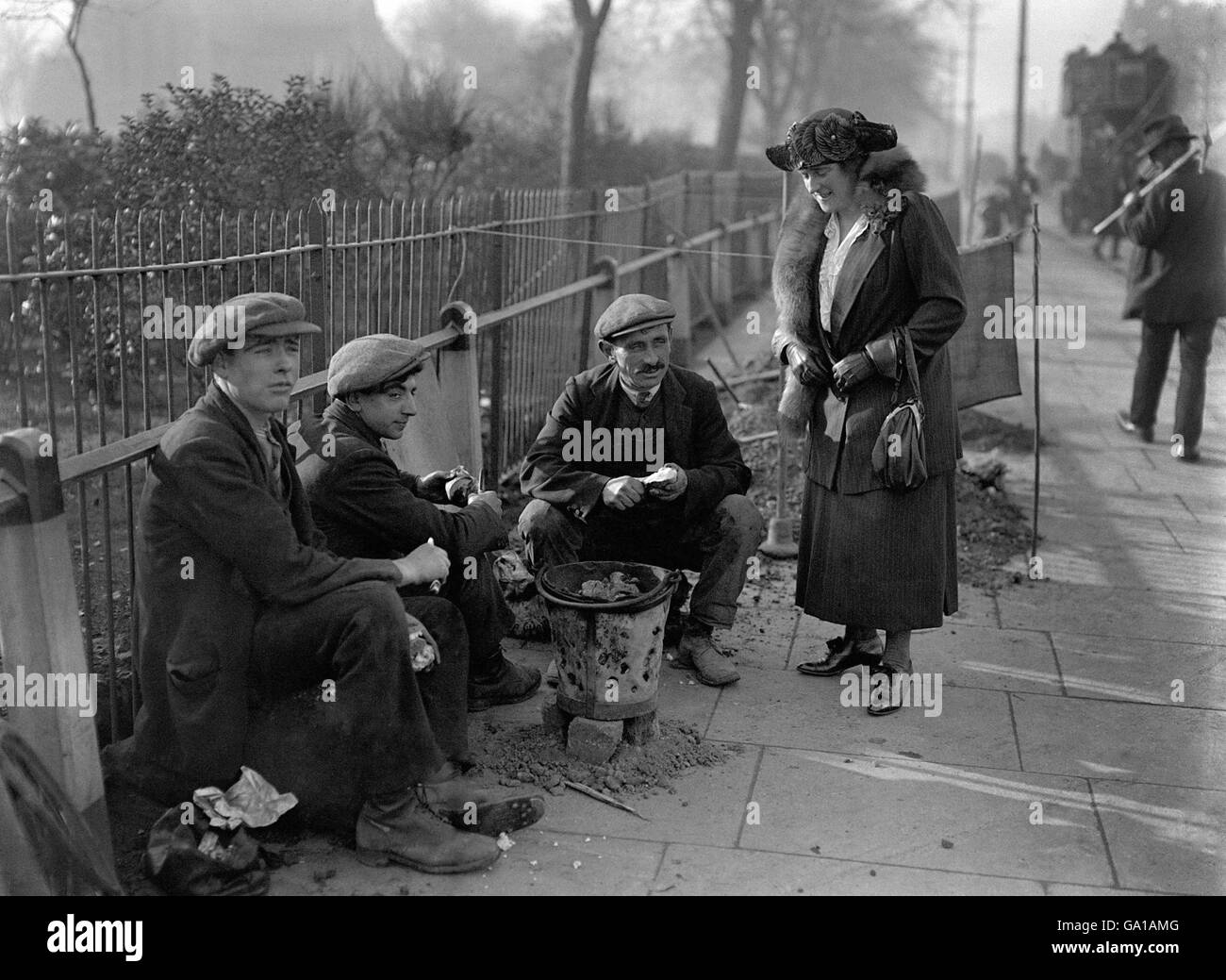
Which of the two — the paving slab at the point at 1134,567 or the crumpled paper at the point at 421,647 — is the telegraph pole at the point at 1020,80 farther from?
the crumpled paper at the point at 421,647

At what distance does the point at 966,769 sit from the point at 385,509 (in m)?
2.06

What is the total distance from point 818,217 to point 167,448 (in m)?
2.65

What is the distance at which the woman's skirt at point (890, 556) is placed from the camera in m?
4.72

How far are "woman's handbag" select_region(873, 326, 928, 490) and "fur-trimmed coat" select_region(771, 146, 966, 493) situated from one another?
0.14ft

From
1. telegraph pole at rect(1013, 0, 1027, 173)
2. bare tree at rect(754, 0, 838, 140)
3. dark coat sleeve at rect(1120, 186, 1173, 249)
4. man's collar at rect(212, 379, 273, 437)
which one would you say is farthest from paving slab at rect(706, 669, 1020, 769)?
bare tree at rect(754, 0, 838, 140)

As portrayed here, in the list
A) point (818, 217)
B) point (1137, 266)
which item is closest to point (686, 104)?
point (1137, 266)

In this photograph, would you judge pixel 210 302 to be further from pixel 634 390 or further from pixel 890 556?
pixel 890 556

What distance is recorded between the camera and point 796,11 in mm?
44281

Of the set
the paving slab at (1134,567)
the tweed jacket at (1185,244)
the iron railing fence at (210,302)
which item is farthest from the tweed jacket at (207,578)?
the tweed jacket at (1185,244)

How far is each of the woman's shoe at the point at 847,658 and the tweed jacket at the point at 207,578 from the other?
2.22m

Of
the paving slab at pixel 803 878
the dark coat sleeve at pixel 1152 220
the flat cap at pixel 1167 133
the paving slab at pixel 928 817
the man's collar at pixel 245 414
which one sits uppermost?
Result: the flat cap at pixel 1167 133

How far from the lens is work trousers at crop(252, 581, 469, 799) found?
341 cm
